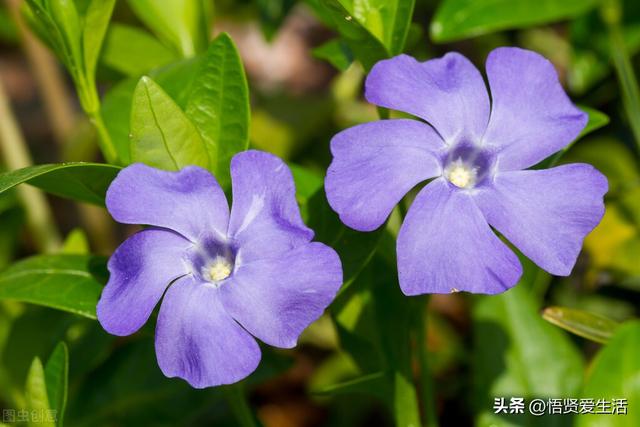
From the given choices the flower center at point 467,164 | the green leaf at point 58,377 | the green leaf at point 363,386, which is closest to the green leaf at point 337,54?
the flower center at point 467,164

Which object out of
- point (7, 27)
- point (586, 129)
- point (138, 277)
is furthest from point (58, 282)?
point (7, 27)

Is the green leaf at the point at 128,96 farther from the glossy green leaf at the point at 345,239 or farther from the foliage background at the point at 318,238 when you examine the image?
the glossy green leaf at the point at 345,239

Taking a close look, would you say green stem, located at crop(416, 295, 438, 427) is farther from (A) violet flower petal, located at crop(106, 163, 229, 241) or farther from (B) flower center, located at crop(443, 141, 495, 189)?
(A) violet flower petal, located at crop(106, 163, 229, 241)

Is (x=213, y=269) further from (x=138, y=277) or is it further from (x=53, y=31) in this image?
(x=53, y=31)

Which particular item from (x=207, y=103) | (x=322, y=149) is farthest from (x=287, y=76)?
(x=207, y=103)

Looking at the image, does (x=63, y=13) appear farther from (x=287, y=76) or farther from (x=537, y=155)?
(x=287, y=76)
